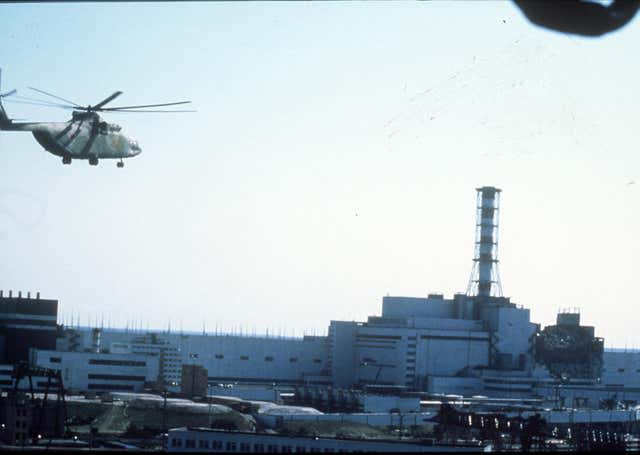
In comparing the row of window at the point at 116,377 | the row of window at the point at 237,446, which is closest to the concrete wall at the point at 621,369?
the row of window at the point at 116,377

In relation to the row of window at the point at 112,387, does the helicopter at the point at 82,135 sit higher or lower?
higher

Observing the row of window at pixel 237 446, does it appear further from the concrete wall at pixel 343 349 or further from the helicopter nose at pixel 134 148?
the concrete wall at pixel 343 349

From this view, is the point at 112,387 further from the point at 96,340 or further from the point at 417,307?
the point at 417,307

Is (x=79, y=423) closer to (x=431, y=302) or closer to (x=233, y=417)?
(x=233, y=417)

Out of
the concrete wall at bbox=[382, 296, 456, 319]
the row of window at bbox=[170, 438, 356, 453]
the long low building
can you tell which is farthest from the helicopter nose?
the concrete wall at bbox=[382, 296, 456, 319]

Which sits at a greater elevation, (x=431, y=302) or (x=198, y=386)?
(x=431, y=302)

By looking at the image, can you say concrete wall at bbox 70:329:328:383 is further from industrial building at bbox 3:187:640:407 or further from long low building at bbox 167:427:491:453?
long low building at bbox 167:427:491:453

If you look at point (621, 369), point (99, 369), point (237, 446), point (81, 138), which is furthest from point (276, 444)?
point (621, 369)

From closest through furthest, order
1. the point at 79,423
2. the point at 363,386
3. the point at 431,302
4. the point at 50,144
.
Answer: the point at 50,144 < the point at 79,423 < the point at 363,386 < the point at 431,302

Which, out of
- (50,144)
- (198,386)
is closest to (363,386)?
(198,386)
